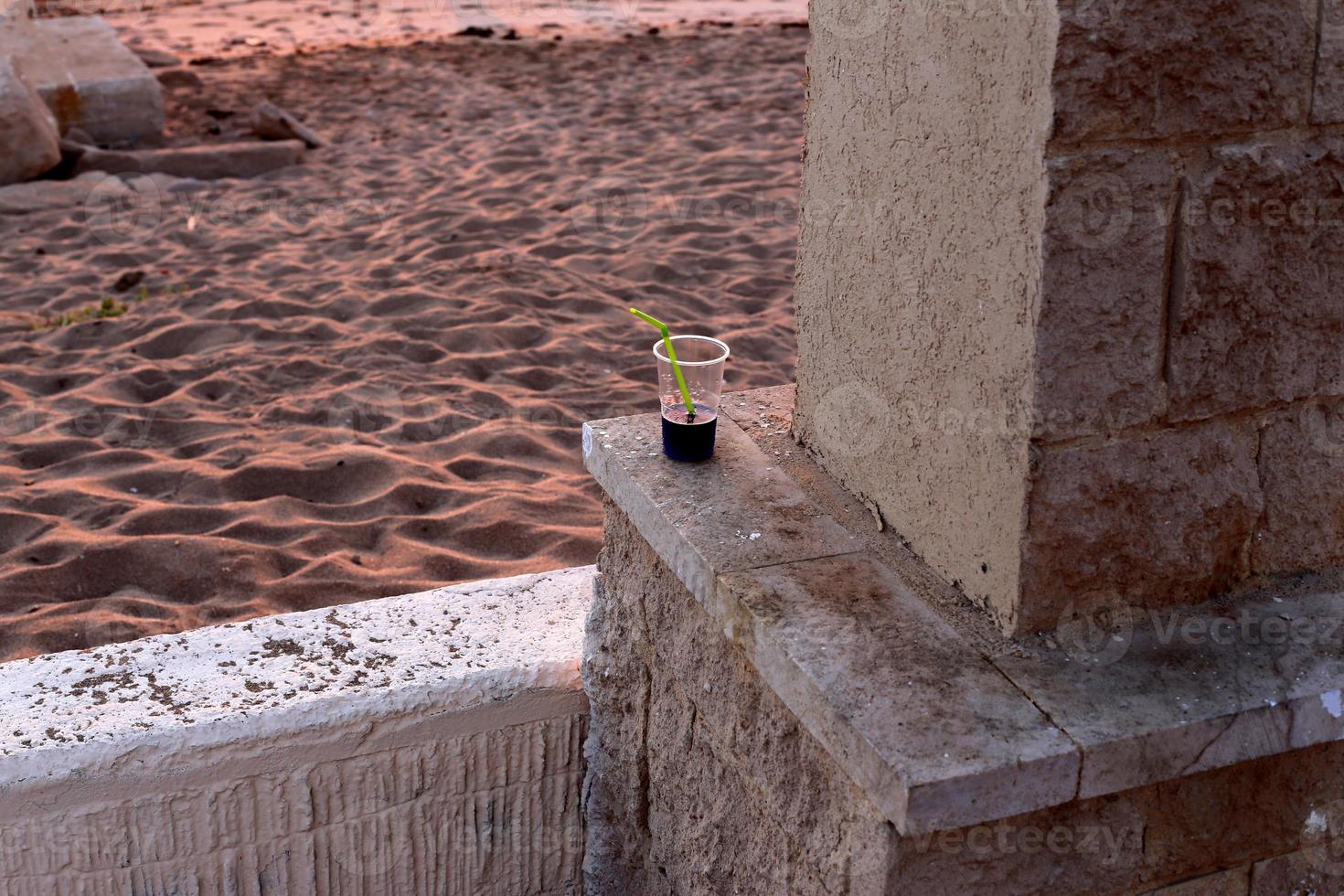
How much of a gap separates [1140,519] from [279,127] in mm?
6567

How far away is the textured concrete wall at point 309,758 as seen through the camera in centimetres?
194

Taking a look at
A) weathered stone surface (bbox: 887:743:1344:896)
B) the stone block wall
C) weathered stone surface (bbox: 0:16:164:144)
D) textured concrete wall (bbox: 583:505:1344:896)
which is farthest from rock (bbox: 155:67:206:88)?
weathered stone surface (bbox: 887:743:1344:896)

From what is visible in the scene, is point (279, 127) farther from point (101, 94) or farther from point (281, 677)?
point (281, 677)

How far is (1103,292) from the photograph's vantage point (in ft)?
4.77

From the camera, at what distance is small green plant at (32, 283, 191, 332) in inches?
191

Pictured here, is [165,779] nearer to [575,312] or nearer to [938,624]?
[938,624]

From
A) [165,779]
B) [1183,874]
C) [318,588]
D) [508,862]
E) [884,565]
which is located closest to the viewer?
[1183,874]

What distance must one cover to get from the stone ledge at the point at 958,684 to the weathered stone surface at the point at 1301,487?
6 centimetres

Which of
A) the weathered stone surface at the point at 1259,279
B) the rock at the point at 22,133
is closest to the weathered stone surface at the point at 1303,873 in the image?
the weathered stone surface at the point at 1259,279

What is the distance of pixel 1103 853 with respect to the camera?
1.52m

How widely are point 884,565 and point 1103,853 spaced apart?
0.45 meters

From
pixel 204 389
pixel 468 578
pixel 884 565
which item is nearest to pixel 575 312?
pixel 204 389

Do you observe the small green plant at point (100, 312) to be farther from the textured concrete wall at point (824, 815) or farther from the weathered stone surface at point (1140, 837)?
the weathered stone surface at point (1140, 837)

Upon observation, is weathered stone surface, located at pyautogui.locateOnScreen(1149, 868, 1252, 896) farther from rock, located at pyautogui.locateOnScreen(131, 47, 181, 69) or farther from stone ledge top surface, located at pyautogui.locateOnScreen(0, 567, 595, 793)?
rock, located at pyautogui.locateOnScreen(131, 47, 181, 69)
